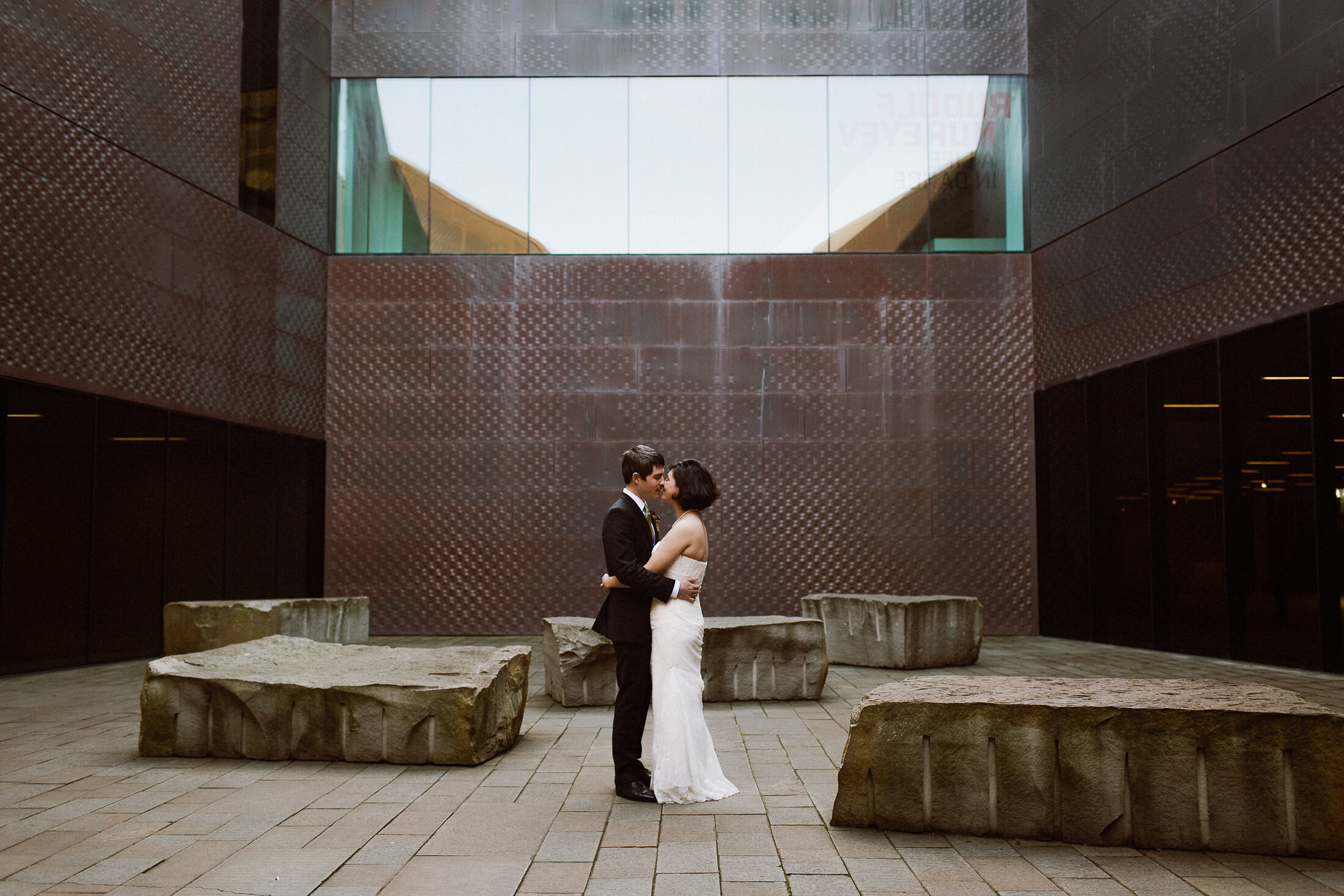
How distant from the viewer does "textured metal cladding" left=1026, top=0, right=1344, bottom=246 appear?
1028 centimetres

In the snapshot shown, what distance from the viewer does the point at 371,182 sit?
612 inches

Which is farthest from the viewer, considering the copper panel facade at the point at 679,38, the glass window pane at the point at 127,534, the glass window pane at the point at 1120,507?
the copper panel facade at the point at 679,38

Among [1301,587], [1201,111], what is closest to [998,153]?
[1201,111]

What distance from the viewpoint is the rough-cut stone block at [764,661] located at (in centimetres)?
884

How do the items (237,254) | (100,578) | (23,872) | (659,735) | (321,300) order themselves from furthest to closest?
(321,300) → (237,254) → (100,578) → (659,735) → (23,872)

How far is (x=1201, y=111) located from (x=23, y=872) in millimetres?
12733

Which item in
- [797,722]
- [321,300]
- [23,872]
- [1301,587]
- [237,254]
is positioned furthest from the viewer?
[321,300]

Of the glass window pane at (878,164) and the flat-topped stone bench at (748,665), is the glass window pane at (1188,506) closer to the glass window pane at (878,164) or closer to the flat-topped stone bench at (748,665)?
the glass window pane at (878,164)

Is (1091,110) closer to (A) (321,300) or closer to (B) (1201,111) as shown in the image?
(B) (1201,111)

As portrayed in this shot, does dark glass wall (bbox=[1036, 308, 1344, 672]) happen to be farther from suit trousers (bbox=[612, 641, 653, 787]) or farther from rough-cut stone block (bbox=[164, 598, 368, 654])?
rough-cut stone block (bbox=[164, 598, 368, 654])

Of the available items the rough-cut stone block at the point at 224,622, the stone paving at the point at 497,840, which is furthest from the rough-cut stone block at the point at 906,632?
the rough-cut stone block at the point at 224,622

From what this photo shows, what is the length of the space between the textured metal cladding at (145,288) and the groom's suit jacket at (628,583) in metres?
7.68

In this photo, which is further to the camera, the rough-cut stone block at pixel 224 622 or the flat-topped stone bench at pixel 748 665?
the rough-cut stone block at pixel 224 622

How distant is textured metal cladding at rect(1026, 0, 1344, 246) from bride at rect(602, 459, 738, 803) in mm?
8213
